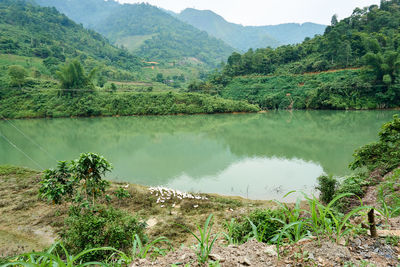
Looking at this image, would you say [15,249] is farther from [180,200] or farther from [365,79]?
[365,79]

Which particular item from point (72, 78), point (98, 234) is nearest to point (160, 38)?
point (72, 78)

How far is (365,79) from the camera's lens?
23.7 meters

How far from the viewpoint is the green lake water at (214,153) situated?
7258 mm

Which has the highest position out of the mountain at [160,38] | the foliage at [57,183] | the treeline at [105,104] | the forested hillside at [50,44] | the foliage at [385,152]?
the mountain at [160,38]

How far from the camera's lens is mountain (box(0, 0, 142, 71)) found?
40406 mm

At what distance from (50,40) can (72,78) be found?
1163 inches

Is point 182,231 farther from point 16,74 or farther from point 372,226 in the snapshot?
point 16,74

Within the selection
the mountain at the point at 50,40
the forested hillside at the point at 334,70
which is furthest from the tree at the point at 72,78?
the mountain at the point at 50,40

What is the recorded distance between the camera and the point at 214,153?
10734 mm

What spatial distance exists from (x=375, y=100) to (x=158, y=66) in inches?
2085

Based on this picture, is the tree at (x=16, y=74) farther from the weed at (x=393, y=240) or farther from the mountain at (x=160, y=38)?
the mountain at (x=160, y=38)

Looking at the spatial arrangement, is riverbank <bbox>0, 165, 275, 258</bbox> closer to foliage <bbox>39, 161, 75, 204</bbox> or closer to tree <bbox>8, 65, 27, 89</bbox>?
foliage <bbox>39, 161, 75, 204</bbox>

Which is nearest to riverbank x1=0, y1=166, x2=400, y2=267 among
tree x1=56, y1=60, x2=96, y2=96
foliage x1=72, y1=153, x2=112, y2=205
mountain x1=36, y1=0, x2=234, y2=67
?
foliage x1=72, y1=153, x2=112, y2=205

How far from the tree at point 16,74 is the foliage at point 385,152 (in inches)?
1348
